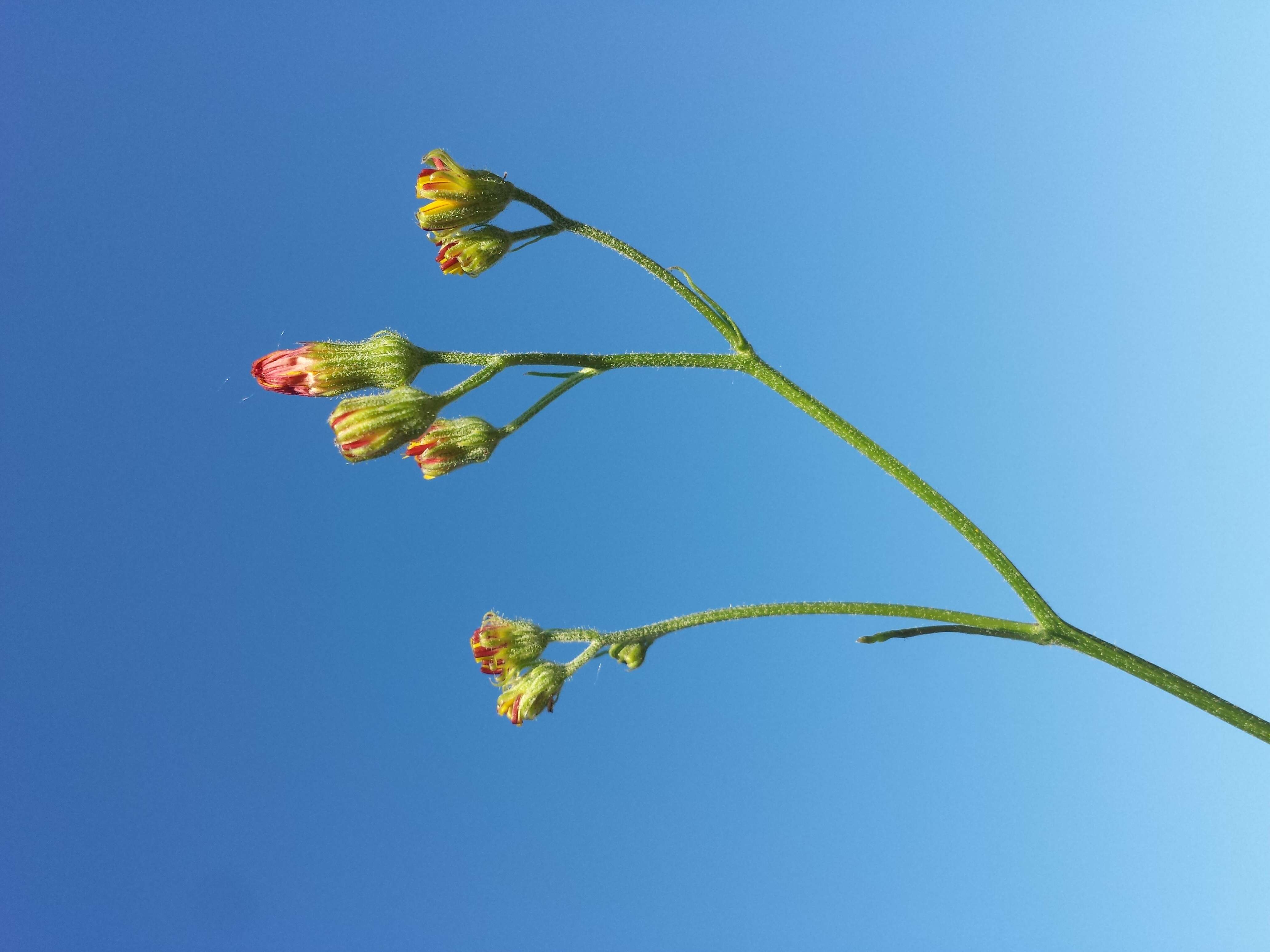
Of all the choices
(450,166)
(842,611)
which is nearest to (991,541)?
(842,611)

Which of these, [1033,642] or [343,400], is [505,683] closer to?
[343,400]

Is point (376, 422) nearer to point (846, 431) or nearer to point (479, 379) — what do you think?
point (479, 379)

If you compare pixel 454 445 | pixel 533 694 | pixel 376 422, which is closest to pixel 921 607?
pixel 533 694

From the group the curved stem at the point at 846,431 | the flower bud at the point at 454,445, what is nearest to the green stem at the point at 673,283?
the curved stem at the point at 846,431

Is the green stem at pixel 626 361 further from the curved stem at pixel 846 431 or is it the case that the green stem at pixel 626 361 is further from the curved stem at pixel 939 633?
the curved stem at pixel 939 633

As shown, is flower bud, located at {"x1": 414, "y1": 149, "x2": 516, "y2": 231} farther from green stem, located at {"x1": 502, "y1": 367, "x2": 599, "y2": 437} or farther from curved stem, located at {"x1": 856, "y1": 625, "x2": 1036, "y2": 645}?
curved stem, located at {"x1": 856, "y1": 625, "x2": 1036, "y2": 645}

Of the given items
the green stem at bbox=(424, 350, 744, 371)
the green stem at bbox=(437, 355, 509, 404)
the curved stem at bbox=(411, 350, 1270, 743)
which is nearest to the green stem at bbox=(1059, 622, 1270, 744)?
the curved stem at bbox=(411, 350, 1270, 743)
